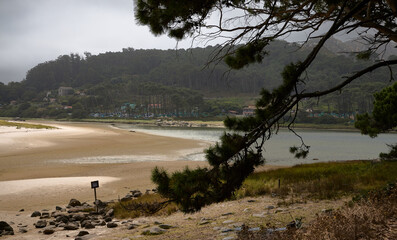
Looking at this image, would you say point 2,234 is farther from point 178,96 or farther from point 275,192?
point 178,96

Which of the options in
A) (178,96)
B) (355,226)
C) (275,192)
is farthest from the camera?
(178,96)

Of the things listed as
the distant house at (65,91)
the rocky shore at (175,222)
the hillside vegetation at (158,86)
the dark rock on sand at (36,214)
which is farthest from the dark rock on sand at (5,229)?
the distant house at (65,91)

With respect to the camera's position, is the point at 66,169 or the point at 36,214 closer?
the point at 36,214

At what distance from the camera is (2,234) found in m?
6.48

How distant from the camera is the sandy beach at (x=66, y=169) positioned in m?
10.7

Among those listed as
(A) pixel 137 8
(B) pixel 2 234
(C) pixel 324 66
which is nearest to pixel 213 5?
(A) pixel 137 8

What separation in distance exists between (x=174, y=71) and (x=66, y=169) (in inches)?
4814

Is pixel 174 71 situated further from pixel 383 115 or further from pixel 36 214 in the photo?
pixel 36 214

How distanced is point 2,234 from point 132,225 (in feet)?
9.73

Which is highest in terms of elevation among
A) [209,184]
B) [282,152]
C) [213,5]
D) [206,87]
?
[206,87]

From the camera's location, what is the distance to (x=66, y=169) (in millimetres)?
16031

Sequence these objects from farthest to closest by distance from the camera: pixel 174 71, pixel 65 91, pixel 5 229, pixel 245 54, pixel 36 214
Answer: pixel 174 71
pixel 65 91
pixel 36 214
pixel 5 229
pixel 245 54

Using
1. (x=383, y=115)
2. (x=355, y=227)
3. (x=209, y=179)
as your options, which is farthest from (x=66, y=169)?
(x=383, y=115)

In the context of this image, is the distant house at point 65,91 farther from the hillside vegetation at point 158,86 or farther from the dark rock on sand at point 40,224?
the dark rock on sand at point 40,224
